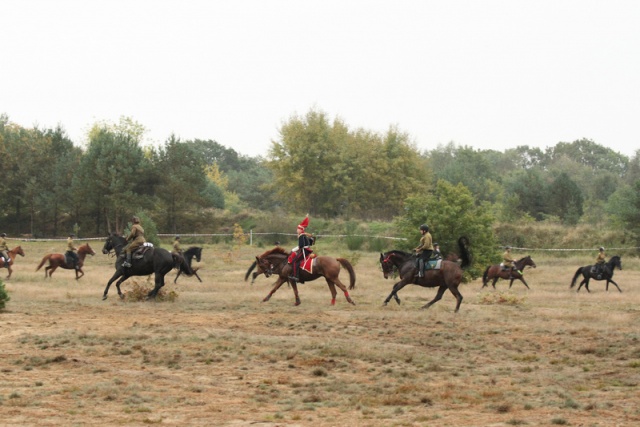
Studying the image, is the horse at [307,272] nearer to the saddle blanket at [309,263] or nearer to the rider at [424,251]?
the saddle blanket at [309,263]

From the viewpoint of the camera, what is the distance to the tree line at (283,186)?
61.5 meters

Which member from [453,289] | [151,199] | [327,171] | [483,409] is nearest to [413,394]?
[483,409]

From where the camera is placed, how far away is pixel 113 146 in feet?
206

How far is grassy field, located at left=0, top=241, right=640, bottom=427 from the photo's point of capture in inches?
428

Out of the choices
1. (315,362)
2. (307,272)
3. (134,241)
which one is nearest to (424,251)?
(307,272)

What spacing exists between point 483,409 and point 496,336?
726 cm

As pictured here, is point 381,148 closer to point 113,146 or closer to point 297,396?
point 113,146

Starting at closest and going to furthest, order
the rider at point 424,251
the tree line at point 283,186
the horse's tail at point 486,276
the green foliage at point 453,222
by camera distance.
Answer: the rider at point 424,251 → the green foliage at point 453,222 → the horse's tail at point 486,276 → the tree line at point 283,186

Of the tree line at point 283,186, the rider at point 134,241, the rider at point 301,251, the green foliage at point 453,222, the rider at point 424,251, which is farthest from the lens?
the tree line at point 283,186

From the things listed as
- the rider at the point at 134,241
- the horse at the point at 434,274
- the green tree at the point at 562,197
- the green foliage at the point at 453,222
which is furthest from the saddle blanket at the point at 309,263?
the green tree at the point at 562,197

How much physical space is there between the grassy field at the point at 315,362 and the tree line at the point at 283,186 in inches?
481

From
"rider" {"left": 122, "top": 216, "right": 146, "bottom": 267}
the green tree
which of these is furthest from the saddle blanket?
the green tree

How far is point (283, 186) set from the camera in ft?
269

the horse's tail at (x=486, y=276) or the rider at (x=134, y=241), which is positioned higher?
the rider at (x=134, y=241)
